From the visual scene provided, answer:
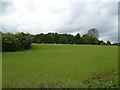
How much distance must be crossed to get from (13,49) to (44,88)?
58.5ft

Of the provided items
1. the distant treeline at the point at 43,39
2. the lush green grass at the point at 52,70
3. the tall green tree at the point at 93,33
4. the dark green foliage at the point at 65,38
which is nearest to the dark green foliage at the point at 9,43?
the distant treeline at the point at 43,39

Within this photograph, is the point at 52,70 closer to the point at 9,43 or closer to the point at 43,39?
the point at 9,43

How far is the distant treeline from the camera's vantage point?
20469 millimetres

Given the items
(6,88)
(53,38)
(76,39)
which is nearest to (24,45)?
(6,88)

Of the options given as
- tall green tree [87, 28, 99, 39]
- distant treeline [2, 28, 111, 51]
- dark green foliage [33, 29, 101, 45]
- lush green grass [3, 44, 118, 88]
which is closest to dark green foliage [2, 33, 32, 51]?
distant treeline [2, 28, 111, 51]

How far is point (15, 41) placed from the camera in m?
20.9

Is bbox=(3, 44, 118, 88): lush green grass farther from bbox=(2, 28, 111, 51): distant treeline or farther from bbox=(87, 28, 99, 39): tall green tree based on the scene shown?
bbox=(87, 28, 99, 39): tall green tree

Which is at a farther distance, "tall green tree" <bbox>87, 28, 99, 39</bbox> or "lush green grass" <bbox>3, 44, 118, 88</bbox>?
"tall green tree" <bbox>87, 28, 99, 39</bbox>

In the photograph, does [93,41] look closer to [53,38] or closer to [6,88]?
[53,38]

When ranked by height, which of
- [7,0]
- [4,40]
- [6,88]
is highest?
[7,0]

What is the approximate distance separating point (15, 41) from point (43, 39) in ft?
94.8

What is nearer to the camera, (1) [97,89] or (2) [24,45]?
(1) [97,89]

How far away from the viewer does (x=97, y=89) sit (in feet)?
13.0

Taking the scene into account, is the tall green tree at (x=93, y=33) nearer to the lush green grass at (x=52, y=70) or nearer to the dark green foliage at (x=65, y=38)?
the dark green foliage at (x=65, y=38)
